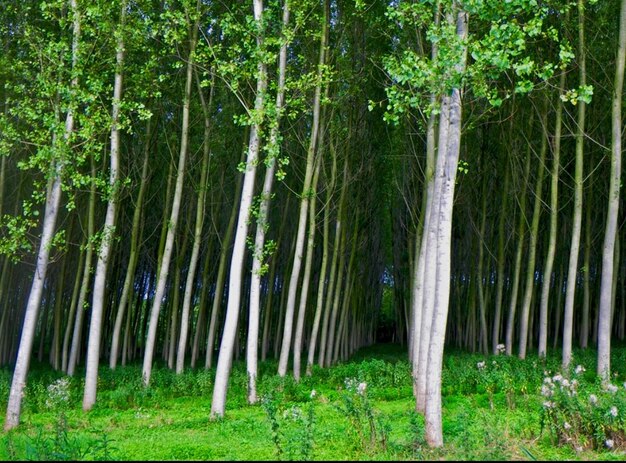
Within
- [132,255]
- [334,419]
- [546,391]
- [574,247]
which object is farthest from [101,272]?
[574,247]

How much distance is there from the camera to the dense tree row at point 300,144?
31.1ft

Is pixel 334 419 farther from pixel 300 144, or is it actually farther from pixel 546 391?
pixel 300 144

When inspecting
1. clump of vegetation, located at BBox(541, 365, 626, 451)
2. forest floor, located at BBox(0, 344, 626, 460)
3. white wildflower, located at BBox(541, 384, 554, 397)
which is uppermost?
white wildflower, located at BBox(541, 384, 554, 397)

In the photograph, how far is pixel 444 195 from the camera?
26.1 feet

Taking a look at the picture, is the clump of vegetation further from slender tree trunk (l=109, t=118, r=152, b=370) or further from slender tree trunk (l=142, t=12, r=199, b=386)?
slender tree trunk (l=109, t=118, r=152, b=370)

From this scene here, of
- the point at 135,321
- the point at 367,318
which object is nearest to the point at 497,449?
the point at 135,321

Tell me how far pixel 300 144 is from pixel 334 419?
990cm

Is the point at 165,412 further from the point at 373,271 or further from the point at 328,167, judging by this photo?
the point at 373,271

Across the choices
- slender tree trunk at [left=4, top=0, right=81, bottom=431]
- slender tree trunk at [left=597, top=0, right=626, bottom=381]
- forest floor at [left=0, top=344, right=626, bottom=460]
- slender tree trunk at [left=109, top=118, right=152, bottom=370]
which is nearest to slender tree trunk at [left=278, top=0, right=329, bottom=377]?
forest floor at [left=0, top=344, right=626, bottom=460]

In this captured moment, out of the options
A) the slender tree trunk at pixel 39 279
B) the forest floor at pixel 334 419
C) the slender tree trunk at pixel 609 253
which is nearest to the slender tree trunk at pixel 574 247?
the slender tree trunk at pixel 609 253

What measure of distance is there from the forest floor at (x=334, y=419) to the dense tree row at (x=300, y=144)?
66 centimetres

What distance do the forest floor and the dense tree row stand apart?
0.66m

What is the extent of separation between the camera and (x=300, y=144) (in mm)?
18422

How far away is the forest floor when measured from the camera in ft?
24.0
